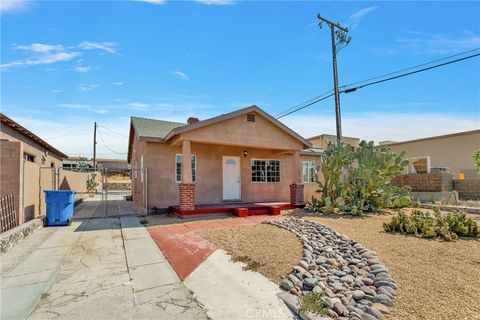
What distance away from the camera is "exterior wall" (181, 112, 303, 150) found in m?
10.2

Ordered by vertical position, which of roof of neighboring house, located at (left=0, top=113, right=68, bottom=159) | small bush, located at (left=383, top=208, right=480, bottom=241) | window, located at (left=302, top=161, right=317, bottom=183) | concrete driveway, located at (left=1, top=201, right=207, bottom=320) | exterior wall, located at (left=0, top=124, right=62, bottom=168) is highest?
roof of neighboring house, located at (left=0, top=113, right=68, bottom=159)

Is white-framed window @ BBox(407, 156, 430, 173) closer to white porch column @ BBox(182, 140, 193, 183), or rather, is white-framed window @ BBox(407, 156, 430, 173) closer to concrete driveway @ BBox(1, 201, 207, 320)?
white porch column @ BBox(182, 140, 193, 183)

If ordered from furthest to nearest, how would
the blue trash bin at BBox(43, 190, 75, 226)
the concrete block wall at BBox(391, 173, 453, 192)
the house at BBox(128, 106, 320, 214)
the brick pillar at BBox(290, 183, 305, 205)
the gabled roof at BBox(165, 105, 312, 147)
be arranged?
the concrete block wall at BBox(391, 173, 453, 192)
the brick pillar at BBox(290, 183, 305, 205)
the house at BBox(128, 106, 320, 214)
the gabled roof at BBox(165, 105, 312, 147)
the blue trash bin at BBox(43, 190, 75, 226)

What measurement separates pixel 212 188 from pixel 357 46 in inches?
456

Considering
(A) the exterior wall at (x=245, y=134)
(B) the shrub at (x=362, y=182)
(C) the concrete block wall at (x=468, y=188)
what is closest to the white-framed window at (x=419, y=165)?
(C) the concrete block wall at (x=468, y=188)

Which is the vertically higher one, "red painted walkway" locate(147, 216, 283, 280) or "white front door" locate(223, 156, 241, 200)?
"white front door" locate(223, 156, 241, 200)

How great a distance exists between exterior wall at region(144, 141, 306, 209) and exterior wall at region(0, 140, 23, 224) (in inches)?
167

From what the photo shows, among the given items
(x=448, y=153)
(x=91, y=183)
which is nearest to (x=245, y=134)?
(x=448, y=153)

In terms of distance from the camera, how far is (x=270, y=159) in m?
14.0

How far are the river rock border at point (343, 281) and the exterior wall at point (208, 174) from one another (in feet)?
23.2

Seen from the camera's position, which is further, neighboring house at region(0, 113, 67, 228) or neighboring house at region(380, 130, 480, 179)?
neighboring house at region(380, 130, 480, 179)

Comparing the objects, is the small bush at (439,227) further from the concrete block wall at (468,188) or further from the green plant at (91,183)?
the green plant at (91,183)

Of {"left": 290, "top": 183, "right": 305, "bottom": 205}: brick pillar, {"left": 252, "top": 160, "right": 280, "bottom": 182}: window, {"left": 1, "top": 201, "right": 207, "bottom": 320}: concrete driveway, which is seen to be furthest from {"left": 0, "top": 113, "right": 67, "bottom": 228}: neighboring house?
{"left": 290, "top": 183, "right": 305, "bottom": 205}: brick pillar

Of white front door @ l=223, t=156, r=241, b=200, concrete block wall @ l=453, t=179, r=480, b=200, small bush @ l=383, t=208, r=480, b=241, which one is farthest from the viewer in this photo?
concrete block wall @ l=453, t=179, r=480, b=200
